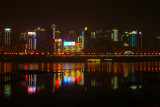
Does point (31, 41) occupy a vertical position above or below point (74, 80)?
above

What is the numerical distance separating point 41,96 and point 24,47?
80.8 meters

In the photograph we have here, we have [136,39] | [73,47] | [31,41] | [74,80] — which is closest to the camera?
[74,80]

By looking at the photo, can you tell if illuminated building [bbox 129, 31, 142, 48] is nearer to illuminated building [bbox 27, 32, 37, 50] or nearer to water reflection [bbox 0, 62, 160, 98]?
illuminated building [bbox 27, 32, 37, 50]

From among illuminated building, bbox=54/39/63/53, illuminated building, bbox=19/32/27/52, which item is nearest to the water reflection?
illuminated building, bbox=19/32/27/52

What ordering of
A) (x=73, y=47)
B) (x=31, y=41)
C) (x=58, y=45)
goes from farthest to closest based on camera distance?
(x=58, y=45) < (x=73, y=47) < (x=31, y=41)

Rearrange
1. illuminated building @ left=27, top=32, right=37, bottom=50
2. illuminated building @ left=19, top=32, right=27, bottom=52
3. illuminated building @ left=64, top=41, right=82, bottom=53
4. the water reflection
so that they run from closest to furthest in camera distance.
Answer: the water reflection → illuminated building @ left=19, top=32, right=27, bottom=52 → illuminated building @ left=27, top=32, right=37, bottom=50 → illuminated building @ left=64, top=41, right=82, bottom=53

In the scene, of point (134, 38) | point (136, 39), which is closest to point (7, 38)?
point (134, 38)

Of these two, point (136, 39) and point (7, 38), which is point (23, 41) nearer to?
point (7, 38)

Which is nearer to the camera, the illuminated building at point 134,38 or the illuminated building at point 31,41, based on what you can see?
the illuminated building at point 31,41

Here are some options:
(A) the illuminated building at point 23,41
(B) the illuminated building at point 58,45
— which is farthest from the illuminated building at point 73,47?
(A) the illuminated building at point 23,41

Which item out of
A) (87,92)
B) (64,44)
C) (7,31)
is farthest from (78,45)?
(87,92)

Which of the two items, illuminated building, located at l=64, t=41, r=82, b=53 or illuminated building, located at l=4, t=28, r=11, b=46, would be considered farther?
illuminated building, located at l=64, t=41, r=82, b=53

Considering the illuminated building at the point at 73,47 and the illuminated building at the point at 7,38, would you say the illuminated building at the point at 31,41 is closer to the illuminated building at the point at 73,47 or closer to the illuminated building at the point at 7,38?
the illuminated building at the point at 7,38

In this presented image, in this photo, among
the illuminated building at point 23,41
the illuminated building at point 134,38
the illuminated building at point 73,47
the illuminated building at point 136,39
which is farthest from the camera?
the illuminated building at point 134,38
